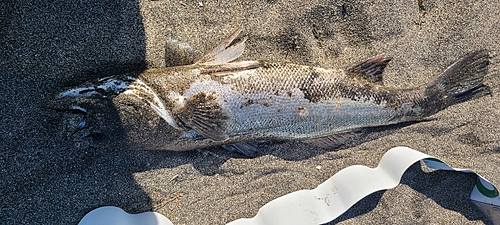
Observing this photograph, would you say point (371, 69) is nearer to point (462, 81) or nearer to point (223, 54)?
point (462, 81)

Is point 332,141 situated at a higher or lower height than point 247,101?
lower

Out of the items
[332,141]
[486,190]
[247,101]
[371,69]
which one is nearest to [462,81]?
[371,69]

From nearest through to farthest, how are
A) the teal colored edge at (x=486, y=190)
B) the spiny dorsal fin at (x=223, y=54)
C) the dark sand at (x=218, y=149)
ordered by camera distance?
the dark sand at (x=218, y=149), the spiny dorsal fin at (x=223, y=54), the teal colored edge at (x=486, y=190)

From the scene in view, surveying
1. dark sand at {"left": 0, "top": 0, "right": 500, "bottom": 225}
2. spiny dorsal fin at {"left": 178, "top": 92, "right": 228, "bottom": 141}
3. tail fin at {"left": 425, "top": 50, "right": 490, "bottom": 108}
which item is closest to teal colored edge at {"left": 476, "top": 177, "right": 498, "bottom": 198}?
dark sand at {"left": 0, "top": 0, "right": 500, "bottom": 225}

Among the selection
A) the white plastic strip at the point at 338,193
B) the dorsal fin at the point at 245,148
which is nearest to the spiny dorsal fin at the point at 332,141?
the white plastic strip at the point at 338,193

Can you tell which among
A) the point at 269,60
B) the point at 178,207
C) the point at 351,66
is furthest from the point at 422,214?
the point at 178,207

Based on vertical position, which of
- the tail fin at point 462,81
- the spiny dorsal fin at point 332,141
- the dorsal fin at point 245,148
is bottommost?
the dorsal fin at point 245,148

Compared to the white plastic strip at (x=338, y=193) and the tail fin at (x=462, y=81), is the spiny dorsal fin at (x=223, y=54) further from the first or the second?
Result: the tail fin at (x=462, y=81)
